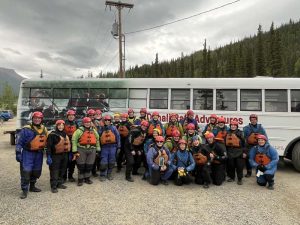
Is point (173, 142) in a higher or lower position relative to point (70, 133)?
lower

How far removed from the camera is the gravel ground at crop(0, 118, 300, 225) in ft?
14.6

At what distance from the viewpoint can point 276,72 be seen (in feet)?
196

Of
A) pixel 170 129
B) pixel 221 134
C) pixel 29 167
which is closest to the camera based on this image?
pixel 29 167

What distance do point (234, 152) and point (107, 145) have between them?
3301 mm

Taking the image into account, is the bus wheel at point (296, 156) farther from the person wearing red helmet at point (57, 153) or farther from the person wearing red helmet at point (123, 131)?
the person wearing red helmet at point (57, 153)

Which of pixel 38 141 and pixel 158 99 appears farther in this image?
pixel 158 99

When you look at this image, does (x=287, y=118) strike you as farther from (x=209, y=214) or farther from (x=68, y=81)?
(x=68, y=81)

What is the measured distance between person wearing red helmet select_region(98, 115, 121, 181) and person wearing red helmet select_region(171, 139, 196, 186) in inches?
60.8

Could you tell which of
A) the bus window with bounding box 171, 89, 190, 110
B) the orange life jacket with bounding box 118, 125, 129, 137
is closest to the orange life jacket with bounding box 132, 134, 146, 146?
the orange life jacket with bounding box 118, 125, 129, 137

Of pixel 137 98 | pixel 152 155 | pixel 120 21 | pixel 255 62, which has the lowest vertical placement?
pixel 152 155

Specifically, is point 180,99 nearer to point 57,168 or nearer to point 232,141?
point 232,141

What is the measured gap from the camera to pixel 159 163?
259 inches

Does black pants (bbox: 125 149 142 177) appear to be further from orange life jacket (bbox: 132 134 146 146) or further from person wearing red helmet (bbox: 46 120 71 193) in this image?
person wearing red helmet (bbox: 46 120 71 193)

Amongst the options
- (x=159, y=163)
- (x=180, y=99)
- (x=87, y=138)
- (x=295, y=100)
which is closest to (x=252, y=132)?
(x=295, y=100)
